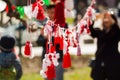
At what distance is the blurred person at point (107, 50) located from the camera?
25.4 feet

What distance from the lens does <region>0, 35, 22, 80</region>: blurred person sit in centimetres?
697

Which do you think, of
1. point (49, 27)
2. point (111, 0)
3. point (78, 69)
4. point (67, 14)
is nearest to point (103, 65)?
point (67, 14)

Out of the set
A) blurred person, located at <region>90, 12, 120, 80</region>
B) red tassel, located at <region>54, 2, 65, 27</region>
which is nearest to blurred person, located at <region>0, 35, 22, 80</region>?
red tassel, located at <region>54, 2, 65, 27</region>

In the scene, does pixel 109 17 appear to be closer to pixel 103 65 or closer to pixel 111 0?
pixel 103 65

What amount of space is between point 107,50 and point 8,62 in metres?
1.52

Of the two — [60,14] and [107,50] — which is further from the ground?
[60,14]

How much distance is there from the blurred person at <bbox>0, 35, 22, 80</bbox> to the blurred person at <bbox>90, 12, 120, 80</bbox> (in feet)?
4.27

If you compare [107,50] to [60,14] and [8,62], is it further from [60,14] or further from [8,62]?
[8,62]

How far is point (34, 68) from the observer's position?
1223 cm

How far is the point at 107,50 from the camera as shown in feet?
25.5

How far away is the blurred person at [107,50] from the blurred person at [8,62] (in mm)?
1302

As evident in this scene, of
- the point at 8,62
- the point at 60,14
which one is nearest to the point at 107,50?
the point at 60,14

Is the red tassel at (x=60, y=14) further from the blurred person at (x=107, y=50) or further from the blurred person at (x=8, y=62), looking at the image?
the blurred person at (x=107, y=50)

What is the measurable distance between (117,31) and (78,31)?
5.22 ft
